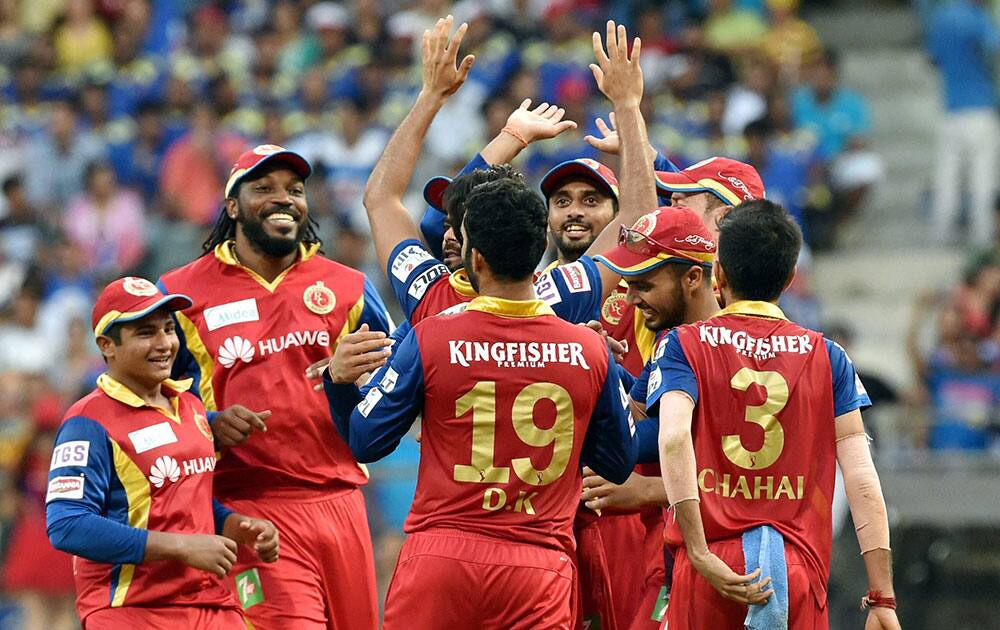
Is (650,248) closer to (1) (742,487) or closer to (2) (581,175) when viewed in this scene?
(1) (742,487)

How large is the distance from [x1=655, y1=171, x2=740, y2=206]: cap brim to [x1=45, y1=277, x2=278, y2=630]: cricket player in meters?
2.23

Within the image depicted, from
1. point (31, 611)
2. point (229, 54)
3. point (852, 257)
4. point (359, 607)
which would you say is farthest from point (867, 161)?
point (359, 607)

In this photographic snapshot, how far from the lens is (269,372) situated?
303 inches

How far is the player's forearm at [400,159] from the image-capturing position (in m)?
7.50

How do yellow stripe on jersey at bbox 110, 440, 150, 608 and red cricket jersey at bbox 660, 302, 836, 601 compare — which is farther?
yellow stripe on jersey at bbox 110, 440, 150, 608

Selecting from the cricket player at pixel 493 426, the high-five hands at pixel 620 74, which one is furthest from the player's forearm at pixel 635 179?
the cricket player at pixel 493 426

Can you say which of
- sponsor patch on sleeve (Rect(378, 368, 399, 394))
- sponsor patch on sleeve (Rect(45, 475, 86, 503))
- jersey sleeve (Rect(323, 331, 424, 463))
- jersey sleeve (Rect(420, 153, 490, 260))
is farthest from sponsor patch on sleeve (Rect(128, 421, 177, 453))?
jersey sleeve (Rect(420, 153, 490, 260))

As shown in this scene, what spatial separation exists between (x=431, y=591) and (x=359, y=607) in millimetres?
1729

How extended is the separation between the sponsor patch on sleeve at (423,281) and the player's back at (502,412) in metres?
0.97

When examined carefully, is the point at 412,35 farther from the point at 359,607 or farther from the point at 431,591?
the point at 431,591

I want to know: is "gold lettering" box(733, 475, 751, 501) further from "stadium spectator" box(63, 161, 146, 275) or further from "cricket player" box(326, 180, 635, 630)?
"stadium spectator" box(63, 161, 146, 275)

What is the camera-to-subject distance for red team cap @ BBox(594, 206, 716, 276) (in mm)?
6652

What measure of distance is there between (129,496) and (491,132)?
10149mm

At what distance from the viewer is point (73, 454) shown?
6840 mm
